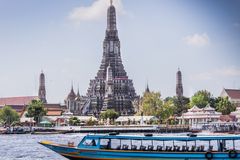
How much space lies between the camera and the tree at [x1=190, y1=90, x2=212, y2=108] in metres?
128

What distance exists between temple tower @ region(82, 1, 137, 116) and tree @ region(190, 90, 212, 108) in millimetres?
15541

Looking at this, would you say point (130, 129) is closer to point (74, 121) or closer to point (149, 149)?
point (74, 121)

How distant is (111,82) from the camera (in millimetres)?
140000

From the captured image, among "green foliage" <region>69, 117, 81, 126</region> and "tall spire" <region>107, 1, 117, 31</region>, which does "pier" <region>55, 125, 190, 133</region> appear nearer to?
"green foliage" <region>69, 117, 81, 126</region>

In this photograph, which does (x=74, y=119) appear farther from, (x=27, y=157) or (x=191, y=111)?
(x=27, y=157)

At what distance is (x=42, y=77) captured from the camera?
163 metres

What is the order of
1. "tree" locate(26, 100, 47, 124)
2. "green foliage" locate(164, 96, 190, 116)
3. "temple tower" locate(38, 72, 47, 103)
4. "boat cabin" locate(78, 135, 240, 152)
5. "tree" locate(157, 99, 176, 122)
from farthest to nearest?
1. "temple tower" locate(38, 72, 47, 103)
2. "green foliage" locate(164, 96, 190, 116)
3. "tree" locate(157, 99, 176, 122)
4. "tree" locate(26, 100, 47, 124)
5. "boat cabin" locate(78, 135, 240, 152)

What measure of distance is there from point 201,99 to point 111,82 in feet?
72.2

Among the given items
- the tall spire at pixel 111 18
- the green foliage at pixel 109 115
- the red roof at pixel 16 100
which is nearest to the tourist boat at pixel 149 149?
the green foliage at pixel 109 115

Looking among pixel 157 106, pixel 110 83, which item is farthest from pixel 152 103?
pixel 110 83

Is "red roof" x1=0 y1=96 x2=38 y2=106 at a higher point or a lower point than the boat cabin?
higher

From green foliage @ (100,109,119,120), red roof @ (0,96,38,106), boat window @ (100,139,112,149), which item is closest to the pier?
green foliage @ (100,109,119,120)

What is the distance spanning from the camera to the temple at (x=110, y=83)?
458ft

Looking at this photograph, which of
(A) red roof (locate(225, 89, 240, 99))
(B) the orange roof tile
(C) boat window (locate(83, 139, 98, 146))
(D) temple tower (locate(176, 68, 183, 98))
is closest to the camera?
(C) boat window (locate(83, 139, 98, 146))
